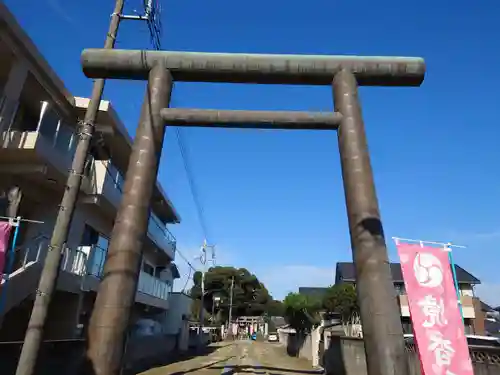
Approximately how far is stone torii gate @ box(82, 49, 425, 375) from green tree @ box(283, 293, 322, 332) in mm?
22388

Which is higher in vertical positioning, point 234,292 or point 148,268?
point 234,292

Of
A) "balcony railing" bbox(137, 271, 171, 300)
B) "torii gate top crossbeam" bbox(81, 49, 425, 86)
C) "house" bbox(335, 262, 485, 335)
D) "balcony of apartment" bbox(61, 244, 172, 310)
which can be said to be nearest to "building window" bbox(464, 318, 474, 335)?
"house" bbox(335, 262, 485, 335)

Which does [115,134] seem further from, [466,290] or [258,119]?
[466,290]

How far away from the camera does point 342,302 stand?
29.0 metres

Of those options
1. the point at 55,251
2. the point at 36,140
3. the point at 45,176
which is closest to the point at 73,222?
the point at 45,176

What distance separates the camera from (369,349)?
5062 millimetres

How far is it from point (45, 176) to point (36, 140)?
4.92ft

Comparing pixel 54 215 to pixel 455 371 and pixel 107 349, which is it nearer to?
pixel 107 349

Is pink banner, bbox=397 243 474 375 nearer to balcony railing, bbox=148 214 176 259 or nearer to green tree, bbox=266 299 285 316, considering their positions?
balcony railing, bbox=148 214 176 259

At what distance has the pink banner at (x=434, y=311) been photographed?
5.89 meters

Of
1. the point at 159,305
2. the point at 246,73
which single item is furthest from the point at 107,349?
the point at 159,305

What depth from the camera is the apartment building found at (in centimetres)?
1023

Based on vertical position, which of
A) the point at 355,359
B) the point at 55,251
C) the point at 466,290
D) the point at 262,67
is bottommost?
the point at 355,359

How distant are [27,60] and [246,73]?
7.73m
